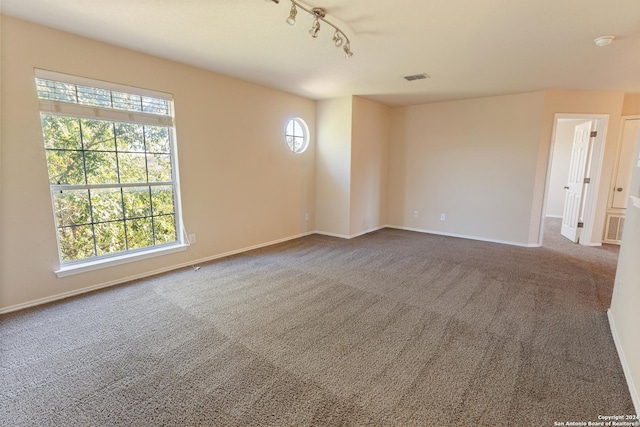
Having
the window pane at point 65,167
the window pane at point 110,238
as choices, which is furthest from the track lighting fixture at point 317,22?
the window pane at point 110,238

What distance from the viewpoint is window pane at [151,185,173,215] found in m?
3.46

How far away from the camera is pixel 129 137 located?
3176mm

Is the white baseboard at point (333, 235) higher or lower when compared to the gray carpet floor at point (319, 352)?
higher

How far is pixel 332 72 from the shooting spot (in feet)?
11.9

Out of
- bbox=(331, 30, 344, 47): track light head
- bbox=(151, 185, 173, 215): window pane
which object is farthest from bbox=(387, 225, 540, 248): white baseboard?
bbox=(151, 185, 173, 215): window pane

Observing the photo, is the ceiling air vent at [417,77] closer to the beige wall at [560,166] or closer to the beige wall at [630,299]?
the beige wall at [630,299]

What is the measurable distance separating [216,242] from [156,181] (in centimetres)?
109

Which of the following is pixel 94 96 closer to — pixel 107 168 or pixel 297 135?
pixel 107 168

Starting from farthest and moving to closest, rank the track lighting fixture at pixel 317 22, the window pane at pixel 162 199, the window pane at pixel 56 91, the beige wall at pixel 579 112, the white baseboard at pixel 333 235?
the white baseboard at pixel 333 235 < the beige wall at pixel 579 112 < the window pane at pixel 162 199 < the window pane at pixel 56 91 < the track lighting fixture at pixel 317 22

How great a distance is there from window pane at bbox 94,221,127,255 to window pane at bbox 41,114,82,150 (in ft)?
2.70

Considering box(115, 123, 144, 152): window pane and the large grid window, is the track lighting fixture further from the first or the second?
box(115, 123, 144, 152): window pane

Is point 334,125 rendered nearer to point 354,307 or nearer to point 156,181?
point 156,181

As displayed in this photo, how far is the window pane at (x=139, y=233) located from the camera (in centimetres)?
332

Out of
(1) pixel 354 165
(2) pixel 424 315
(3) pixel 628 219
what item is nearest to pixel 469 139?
(1) pixel 354 165
